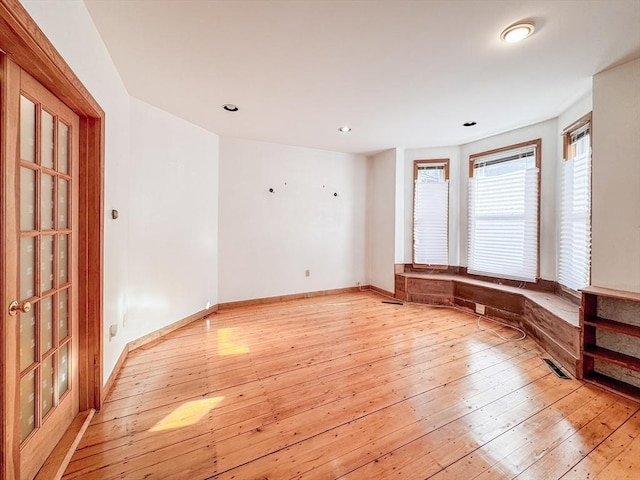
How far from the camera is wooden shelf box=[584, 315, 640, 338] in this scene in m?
1.92

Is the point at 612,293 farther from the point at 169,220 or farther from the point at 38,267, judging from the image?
the point at 169,220

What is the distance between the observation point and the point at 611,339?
215 centimetres

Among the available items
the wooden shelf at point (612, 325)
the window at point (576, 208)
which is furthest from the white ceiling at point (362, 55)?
the wooden shelf at point (612, 325)

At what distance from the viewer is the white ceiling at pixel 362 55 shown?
156 centimetres

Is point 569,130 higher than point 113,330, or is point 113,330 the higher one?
point 569,130

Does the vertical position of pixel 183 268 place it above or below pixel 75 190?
below

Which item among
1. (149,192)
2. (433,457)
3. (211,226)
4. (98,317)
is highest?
(149,192)

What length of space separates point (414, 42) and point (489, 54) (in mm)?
619

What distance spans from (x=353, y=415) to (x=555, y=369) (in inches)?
77.2

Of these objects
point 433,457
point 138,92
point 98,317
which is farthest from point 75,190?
point 433,457

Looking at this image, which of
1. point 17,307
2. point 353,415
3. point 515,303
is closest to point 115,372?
point 17,307

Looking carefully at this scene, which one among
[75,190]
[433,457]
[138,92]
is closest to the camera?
[433,457]

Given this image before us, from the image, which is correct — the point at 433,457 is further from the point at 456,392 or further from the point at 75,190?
the point at 75,190

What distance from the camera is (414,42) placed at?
183 cm
